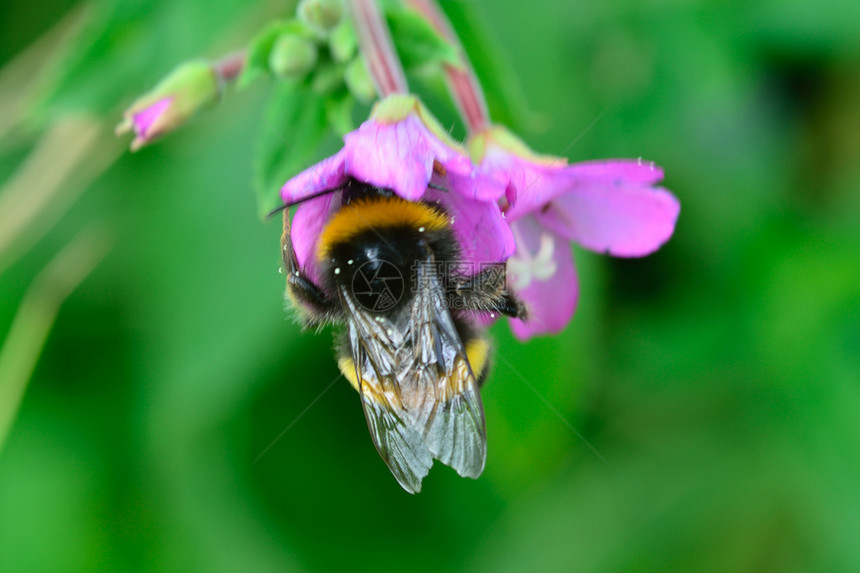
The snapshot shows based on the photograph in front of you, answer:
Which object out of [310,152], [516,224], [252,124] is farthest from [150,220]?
[516,224]

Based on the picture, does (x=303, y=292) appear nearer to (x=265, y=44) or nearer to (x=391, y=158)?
(x=391, y=158)

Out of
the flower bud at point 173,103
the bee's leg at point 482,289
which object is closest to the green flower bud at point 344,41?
the flower bud at point 173,103

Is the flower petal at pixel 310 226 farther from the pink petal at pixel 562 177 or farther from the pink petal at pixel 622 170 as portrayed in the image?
the pink petal at pixel 622 170

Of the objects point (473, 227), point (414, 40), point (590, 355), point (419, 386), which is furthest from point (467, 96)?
point (590, 355)

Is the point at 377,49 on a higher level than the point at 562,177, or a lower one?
higher

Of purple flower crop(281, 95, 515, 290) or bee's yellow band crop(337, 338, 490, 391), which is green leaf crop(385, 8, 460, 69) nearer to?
purple flower crop(281, 95, 515, 290)

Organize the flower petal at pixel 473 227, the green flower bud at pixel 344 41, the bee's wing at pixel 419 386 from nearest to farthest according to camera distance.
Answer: the bee's wing at pixel 419 386, the flower petal at pixel 473 227, the green flower bud at pixel 344 41

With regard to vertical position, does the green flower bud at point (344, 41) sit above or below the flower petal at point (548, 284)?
above
